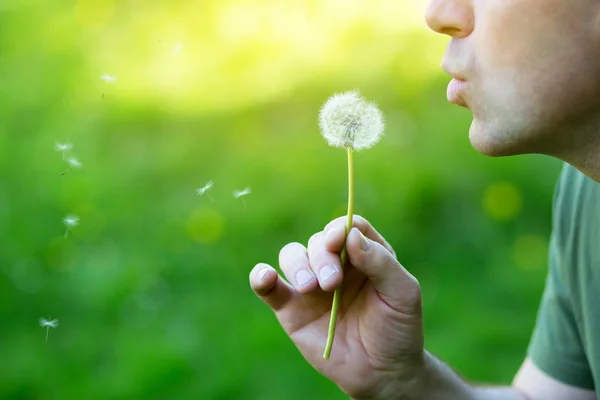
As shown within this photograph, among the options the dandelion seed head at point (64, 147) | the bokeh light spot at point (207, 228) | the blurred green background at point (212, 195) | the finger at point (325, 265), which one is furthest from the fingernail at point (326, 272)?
the bokeh light spot at point (207, 228)

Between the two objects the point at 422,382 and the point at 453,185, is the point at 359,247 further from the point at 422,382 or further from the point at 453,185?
the point at 453,185

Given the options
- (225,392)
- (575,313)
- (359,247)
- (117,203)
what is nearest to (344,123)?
(359,247)

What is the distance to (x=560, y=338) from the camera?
→ 4.52 ft

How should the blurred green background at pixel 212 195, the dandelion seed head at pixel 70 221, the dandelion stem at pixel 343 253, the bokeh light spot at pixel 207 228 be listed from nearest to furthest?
1. the dandelion stem at pixel 343 253
2. the dandelion seed head at pixel 70 221
3. the blurred green background at pixel 212 195
4. the bokeh light spot at pixel 207 228

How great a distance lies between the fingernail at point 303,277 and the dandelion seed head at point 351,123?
18 centimetres

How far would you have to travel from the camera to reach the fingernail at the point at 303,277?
40.0 inches

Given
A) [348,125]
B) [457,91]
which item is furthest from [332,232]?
[457,91]

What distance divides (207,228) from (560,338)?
102cm

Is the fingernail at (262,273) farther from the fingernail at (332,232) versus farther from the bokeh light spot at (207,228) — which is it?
the bokeh light spot at (207,228)

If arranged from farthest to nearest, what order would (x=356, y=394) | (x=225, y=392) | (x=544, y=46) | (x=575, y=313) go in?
(x=225, y=392)
(x=575, y=313)
(x=356, y=394)
(x=544, y=46)

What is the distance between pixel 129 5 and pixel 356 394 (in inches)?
52.0

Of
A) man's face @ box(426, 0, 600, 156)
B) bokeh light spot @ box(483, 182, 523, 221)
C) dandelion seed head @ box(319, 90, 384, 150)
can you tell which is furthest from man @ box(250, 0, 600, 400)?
bokeh light spot @ box(483, 182, 523, 221)

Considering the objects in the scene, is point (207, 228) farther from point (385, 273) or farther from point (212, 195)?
point (385, 273)

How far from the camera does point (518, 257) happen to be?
2.23m
